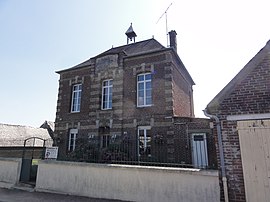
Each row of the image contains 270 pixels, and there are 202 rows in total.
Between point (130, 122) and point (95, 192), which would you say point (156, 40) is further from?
point (95, 192)

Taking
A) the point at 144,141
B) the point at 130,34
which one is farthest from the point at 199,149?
the point at 130,34

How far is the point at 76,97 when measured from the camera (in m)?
15.3

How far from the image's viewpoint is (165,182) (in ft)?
21.0

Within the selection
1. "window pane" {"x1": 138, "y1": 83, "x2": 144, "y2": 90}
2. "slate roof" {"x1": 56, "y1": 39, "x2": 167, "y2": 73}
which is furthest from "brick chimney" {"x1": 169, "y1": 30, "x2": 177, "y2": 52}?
"window pane" {"x1": 138, "y1": 83, "x2": 144, "y2": 90}

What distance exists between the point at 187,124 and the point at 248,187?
5.49m

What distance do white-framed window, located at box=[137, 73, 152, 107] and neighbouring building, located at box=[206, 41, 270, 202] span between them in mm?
6455

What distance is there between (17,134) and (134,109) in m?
22.0

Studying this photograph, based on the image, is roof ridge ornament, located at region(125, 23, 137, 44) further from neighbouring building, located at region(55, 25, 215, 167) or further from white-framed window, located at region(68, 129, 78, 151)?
white-framed window, located at region(68, 129, 78, 151)

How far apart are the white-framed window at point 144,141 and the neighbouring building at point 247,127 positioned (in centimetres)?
598

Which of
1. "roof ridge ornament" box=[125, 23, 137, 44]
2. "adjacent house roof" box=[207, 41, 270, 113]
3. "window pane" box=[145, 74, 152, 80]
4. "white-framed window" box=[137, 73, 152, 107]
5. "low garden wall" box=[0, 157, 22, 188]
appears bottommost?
"low garden wall" box=[0, 157, 22, 188]

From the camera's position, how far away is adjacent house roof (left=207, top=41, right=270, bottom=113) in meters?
5.91

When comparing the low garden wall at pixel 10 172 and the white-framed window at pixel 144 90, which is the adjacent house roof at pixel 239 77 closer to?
the white-framed window at pixel 144 90

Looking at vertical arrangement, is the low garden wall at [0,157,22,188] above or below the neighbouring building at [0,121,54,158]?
below

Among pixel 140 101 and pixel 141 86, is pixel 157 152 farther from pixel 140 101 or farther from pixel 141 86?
pixel 141 86
